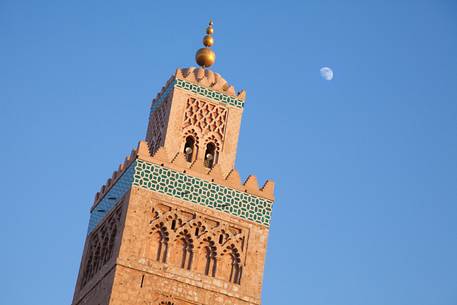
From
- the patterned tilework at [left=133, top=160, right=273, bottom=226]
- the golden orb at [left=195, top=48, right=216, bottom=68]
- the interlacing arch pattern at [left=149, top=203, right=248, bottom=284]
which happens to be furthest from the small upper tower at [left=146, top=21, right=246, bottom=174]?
the interlacing arch pattern at [left=149, top=203, right=248, bottom=284]

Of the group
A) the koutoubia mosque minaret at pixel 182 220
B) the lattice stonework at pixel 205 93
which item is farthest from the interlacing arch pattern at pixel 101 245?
the lattice stonework at pixel 205 93

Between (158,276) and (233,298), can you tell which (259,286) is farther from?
(158,276)

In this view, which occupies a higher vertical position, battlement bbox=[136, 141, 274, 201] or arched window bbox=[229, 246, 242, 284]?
battlement bbox=[136, 141, 274, 201]

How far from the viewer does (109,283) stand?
827 inches

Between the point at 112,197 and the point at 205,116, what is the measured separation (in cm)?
244

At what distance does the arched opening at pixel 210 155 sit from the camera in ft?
75.9

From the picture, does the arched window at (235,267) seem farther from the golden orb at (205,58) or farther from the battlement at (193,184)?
the golden orb at (205,58)

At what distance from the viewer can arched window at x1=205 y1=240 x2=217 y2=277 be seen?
2166 centimetres

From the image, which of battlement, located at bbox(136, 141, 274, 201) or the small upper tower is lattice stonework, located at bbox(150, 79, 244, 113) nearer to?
the small upper tower

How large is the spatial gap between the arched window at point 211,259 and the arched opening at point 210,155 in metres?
1.90

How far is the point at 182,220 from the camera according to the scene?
21.8 meters

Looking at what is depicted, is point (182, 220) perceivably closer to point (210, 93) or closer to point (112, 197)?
point (112, 197)

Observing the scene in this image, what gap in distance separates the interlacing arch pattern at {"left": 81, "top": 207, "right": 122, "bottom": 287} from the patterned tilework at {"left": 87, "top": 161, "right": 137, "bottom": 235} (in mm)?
242

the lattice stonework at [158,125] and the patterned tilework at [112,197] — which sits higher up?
the lattice stonework at [158,125]
